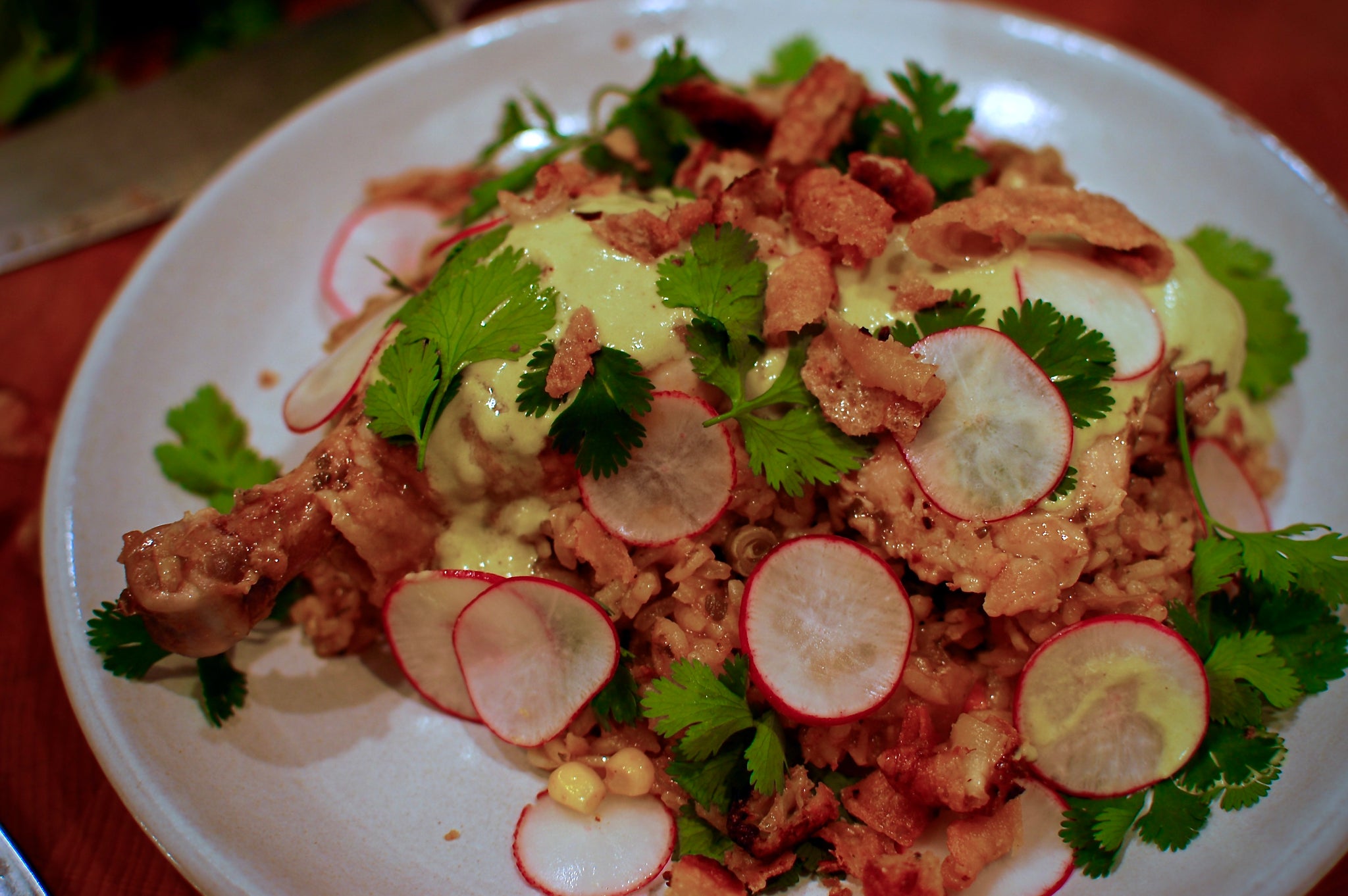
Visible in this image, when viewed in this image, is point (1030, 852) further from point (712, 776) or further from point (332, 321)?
point (332, 321)

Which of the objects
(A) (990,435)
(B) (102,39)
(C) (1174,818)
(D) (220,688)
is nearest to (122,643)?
(D) (220,688)

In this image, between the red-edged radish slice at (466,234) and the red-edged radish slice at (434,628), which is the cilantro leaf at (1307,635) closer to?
the red-edged radish slice at (434,628)

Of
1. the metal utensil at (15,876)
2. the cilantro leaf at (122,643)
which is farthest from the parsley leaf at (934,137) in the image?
the metal utensil at (15,876)

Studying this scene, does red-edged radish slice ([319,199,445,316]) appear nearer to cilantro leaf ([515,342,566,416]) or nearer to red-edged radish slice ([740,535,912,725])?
cilantro leaf ([515,342,566,416])

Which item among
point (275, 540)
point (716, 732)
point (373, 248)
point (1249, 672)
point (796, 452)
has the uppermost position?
point (1249, 672)

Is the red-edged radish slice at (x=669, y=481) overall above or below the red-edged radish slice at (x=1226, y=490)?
below
